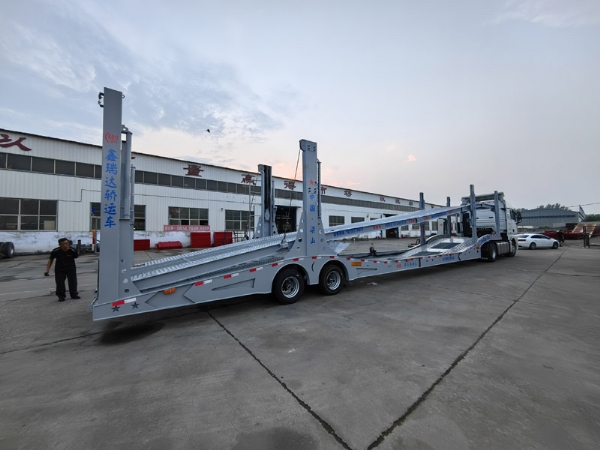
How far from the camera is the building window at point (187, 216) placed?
24391 mm

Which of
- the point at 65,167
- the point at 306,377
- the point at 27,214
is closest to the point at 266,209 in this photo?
the point at 306,377

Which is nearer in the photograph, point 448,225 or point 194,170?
point 448,225

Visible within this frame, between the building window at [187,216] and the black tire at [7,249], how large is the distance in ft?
32.8

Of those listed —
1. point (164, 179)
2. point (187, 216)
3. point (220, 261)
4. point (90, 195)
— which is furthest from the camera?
point (187, 216)

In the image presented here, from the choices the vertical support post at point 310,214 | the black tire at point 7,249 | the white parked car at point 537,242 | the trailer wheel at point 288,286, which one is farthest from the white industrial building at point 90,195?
the white parked car at point 537,242

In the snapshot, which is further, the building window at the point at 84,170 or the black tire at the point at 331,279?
the building window at the point at 84,170

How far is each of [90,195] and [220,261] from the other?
21190 mm

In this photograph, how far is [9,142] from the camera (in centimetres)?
1806

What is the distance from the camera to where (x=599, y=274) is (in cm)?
985

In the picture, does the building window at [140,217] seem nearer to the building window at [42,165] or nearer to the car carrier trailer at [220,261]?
the building window at [42,165]

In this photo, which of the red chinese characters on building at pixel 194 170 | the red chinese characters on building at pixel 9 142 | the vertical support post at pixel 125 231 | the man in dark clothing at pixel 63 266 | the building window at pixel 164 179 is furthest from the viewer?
the red chinese characters on building at pixel 194 170

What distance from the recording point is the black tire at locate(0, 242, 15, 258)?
16500mm

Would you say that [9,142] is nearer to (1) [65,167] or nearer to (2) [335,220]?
(1) [65,167]

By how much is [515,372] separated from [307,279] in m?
4.06
